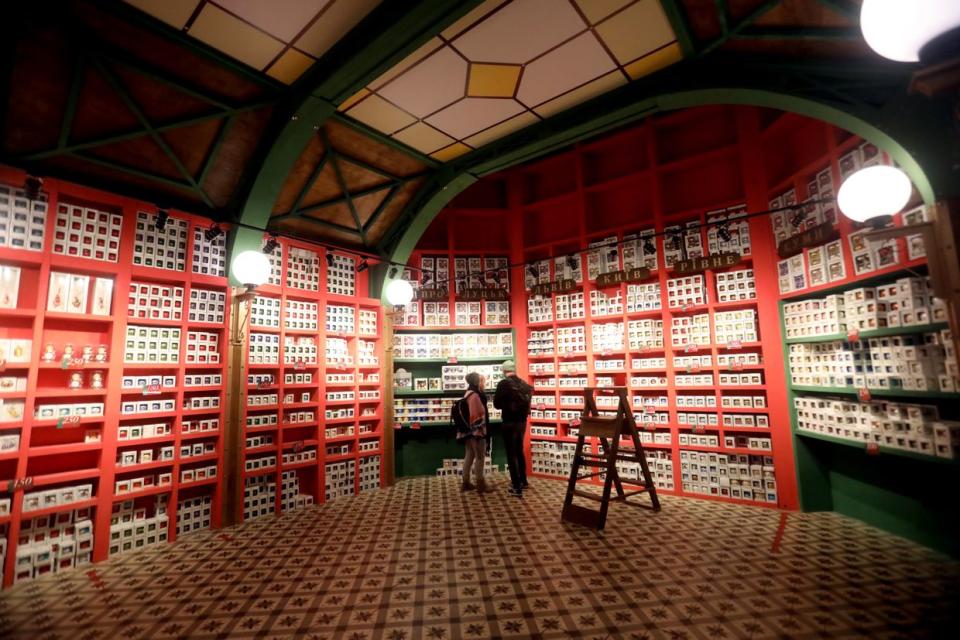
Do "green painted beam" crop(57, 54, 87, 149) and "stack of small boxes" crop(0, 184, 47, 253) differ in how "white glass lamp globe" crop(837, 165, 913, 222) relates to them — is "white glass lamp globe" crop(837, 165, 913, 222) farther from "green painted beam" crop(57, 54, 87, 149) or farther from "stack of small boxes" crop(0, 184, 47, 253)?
"stack of small boxes" crop(0, 184, 47, 253)

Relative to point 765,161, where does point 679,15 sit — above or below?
above

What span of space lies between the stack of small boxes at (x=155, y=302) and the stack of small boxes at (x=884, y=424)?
749 centimetres

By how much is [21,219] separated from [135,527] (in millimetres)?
3300

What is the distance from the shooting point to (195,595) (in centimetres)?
348

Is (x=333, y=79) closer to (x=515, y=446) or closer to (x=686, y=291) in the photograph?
(x=515, y=446)

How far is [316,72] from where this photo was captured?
4406 mm

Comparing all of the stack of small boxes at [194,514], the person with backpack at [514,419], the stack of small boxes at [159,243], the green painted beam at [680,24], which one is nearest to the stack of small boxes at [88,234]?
the stack of small boxes at [159,243]

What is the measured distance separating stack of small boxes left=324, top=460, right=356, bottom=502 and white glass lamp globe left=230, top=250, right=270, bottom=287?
2.90 meters

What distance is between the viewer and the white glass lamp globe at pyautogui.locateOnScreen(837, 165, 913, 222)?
2.90 metres

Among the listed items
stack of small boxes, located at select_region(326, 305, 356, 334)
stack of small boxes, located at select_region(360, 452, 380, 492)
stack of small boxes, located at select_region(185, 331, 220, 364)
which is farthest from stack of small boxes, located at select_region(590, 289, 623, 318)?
stack of small boxes, located at select_region(185, 331, 220, 364)

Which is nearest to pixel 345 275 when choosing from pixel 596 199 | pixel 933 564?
pixel 596 199

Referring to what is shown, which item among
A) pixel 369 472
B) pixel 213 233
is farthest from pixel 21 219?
pixel 369 472

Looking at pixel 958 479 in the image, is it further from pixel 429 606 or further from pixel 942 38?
pixel 429 606

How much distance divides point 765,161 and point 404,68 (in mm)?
4720
